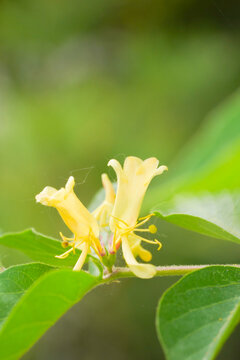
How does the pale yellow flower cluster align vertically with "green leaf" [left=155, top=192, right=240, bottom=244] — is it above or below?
above

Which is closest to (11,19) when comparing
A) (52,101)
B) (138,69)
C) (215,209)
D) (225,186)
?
(52,101)

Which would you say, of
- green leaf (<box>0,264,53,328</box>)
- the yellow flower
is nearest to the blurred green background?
the yellow flower

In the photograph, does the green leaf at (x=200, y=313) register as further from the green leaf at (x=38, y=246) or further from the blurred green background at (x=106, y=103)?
the blurred green background at (x=106, y=103)

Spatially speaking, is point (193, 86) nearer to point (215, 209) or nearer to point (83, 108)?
point (83, 108)

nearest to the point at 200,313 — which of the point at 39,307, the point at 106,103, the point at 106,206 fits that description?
the point at 39,307

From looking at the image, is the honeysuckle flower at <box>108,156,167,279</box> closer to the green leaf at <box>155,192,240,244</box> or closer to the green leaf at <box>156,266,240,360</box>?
the green leaf at <box>155,192,240,244</box>

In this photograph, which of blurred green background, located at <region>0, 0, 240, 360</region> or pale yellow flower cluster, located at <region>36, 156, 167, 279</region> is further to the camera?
blurred green background, located at <region>0, 0, 240, 360</region>
